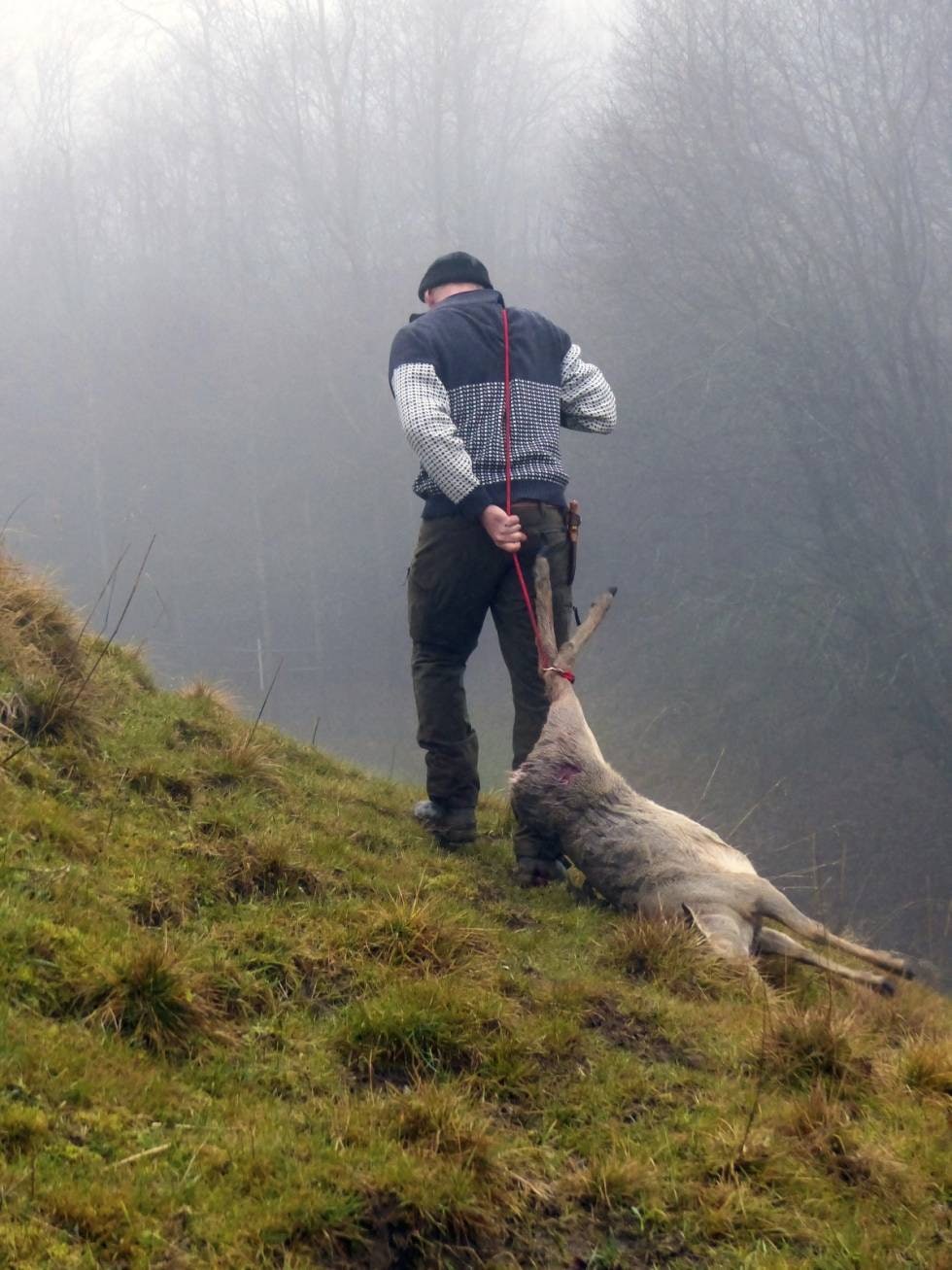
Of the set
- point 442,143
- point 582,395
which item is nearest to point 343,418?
point 442,143

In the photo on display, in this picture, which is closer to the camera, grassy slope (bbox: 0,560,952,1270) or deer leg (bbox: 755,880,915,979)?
grassy slope (bbox: 0,560,952,1270)

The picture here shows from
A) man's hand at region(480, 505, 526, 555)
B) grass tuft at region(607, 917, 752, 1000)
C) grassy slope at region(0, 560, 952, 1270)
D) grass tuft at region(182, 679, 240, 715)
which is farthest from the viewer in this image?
grass tuft at region(182, 679, 240, 715)

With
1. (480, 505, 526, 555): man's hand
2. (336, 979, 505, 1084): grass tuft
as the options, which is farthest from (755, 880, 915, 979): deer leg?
(480, 505, 526, 555): man's hand

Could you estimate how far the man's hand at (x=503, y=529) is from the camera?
5.16 meters

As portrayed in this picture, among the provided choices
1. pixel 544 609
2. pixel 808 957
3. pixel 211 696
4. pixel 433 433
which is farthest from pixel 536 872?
pixel 211 696

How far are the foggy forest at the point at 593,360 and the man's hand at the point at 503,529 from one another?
166cm

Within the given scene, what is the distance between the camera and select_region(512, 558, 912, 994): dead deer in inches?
180

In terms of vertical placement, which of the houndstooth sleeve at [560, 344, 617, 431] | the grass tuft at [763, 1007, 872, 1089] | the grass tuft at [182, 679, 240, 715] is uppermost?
the houndstooth sleeve at [560, 344, 617, 431]

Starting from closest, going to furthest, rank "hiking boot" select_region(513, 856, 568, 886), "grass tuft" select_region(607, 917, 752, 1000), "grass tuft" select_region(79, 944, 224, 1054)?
"grass tuft" select_region(79, 944, 224, 1054)
"grass tuft" select_region(607, 917, 752, 1000)
"hiking boot" select_region(513, 856, 568, 886)

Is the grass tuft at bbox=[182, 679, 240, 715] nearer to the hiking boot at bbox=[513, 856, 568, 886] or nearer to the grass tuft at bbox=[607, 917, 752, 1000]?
the hiking boot at bbox=[513, 856, 568, 886]

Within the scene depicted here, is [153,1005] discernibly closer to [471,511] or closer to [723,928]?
[723,928]

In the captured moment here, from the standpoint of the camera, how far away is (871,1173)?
2914 mm

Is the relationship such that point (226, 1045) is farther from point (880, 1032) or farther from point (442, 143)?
point (442, 143)

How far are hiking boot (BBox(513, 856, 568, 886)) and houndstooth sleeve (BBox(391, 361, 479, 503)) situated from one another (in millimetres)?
1677
